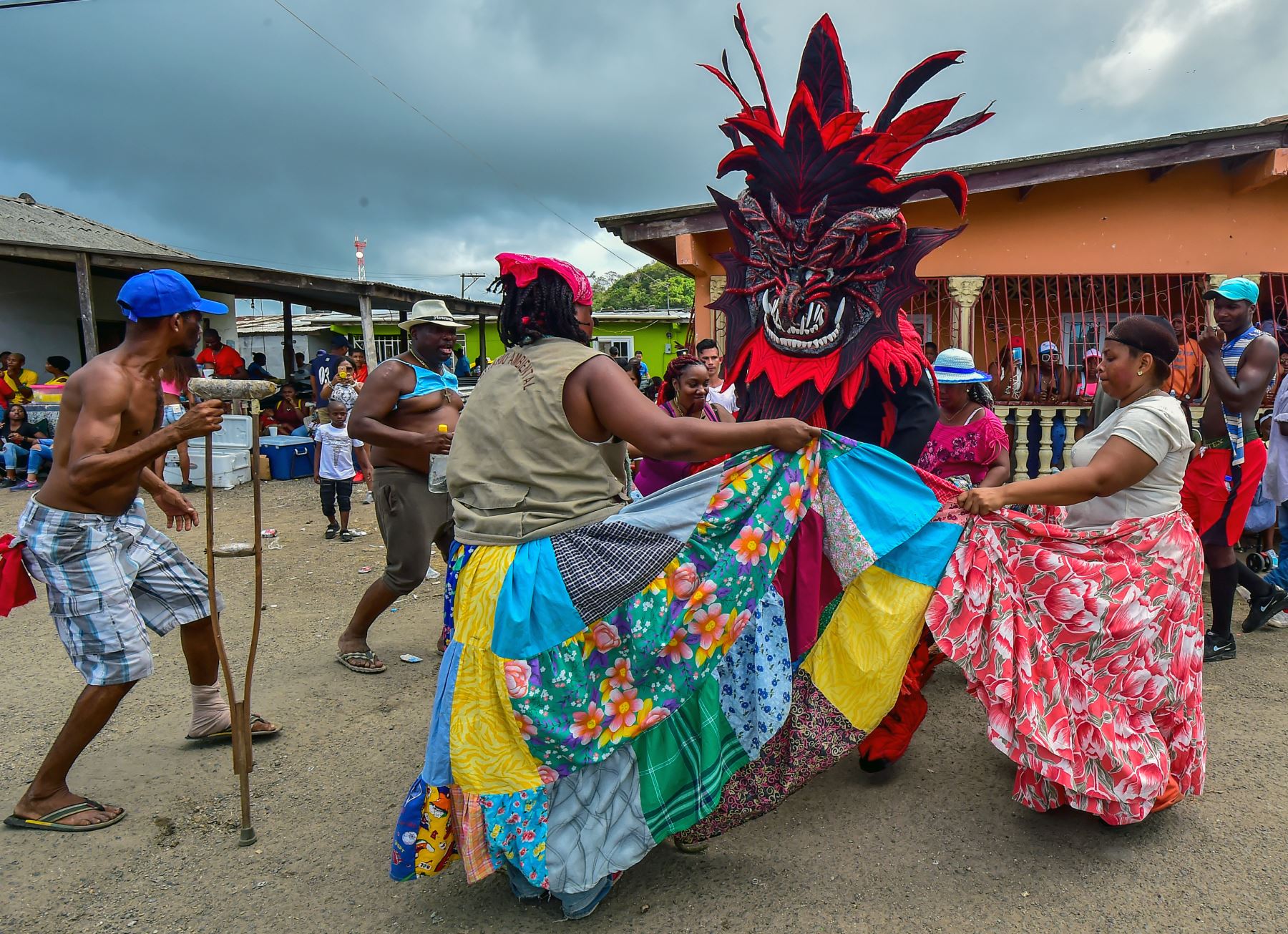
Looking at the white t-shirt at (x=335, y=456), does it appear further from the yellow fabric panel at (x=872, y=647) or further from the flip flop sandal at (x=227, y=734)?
the yellow fabric panel at (x=872, y=647)

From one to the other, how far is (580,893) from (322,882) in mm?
902

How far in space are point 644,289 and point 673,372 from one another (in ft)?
167

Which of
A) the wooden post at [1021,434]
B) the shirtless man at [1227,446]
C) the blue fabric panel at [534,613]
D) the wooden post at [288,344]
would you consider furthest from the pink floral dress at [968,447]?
the wooden post at [288,344]

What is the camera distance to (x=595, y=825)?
243 centimetres

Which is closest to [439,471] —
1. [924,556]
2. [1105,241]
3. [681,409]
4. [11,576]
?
[681,409]

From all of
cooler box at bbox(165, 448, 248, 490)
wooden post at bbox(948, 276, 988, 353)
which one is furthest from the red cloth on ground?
cooler box at bbox(165, 448, 248, 490)

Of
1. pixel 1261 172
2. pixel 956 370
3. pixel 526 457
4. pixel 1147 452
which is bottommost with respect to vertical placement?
pixel 1147 452

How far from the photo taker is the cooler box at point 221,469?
1138 cm

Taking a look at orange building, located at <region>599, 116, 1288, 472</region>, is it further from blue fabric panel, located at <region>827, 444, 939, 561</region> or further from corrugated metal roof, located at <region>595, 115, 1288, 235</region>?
blue fabric panel, located at <region>827, 444, 939, 561</region>

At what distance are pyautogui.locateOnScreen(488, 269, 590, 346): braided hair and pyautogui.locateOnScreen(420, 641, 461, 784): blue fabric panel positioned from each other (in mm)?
952

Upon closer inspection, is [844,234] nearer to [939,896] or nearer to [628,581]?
[628,581]

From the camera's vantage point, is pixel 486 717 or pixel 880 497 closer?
pixel 486 717

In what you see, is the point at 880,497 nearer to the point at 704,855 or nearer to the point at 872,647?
the point at 872,647

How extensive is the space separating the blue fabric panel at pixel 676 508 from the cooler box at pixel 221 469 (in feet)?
34.1
